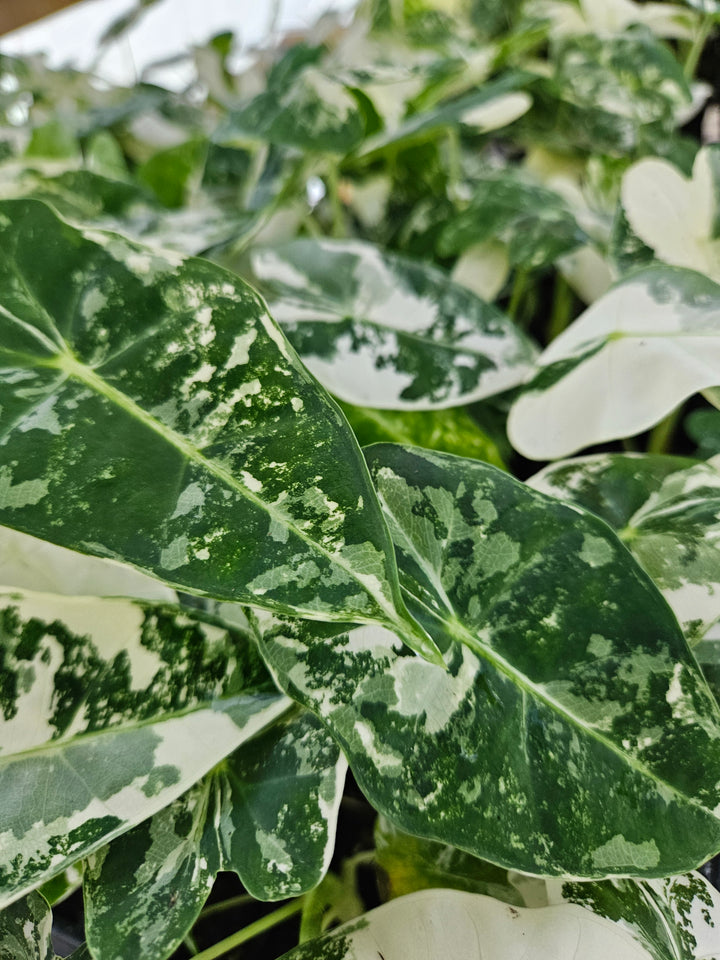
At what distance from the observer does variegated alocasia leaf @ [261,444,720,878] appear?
0.91ft

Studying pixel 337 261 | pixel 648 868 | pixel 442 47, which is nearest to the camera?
pixel 648 868

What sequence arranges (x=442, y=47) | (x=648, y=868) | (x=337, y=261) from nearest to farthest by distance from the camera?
(x=648, y=868) → (x=337, y=261) → (x=442, y=47)

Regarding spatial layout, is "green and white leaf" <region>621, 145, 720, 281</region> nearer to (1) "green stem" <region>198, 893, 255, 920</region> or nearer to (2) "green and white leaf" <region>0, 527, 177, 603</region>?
(2) "green and white leaf" <region>0, 527, 177, 603</region>

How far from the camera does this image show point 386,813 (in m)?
0.28

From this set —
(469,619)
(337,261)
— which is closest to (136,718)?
(469,619)

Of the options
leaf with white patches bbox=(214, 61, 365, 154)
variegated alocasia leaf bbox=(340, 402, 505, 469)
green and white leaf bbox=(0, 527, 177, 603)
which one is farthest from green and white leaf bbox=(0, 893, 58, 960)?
leaf with white patches bbox=(214, 61, 365, 154)

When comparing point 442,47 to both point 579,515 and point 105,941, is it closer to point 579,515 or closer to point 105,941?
point 579,515

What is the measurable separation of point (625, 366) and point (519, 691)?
0.67ft

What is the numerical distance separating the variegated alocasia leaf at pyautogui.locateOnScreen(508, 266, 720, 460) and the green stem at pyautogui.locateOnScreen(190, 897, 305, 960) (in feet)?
0.97

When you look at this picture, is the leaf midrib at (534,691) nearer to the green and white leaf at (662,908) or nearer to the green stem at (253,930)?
the green and white leaf at (662,908)

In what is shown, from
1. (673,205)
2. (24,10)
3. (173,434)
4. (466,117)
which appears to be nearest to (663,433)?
(673,205)

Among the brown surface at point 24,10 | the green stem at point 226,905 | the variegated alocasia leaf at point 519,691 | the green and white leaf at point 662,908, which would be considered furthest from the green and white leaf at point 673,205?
the brown surface at point 24,10

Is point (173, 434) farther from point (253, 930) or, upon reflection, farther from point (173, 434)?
point (253, 930)

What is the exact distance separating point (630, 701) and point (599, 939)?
0.12 m
